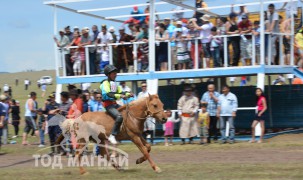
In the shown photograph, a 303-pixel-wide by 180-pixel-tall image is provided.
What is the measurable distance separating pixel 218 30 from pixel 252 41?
1.49 metres

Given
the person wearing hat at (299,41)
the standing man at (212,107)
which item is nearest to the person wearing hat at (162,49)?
the standing man at (212,107)

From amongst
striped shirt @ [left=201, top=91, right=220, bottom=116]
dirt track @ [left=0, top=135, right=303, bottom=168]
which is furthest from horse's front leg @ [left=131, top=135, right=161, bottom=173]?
striped shirt @ [left=201, top=91, right=220, bottom=116]

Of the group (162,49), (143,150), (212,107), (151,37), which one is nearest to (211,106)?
(212,107)

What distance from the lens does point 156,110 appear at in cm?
1439

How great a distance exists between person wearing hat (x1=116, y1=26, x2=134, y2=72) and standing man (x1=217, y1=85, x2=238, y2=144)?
446 centimetres

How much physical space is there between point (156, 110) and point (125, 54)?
392 inches

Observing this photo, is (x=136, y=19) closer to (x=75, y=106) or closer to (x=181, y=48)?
(x=181, y=48)

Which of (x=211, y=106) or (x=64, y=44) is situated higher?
(x=64, y=44)

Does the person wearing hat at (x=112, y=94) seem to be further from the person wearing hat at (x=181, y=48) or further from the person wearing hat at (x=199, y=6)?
the person wearing hat at (x=199, y=6)

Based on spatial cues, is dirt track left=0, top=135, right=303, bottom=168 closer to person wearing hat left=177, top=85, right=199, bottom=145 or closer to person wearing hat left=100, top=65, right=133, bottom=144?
person wearing hat left=177, top=85, right=199, bottom=145

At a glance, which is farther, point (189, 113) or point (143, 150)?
point (189, 113)

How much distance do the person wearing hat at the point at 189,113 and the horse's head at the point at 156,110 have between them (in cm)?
703

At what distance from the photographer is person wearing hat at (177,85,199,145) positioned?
2142cm

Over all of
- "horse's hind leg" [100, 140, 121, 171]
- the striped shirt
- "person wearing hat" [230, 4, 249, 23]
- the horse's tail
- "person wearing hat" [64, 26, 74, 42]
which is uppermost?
"person wearing hat" [230, 4, 249, 23]
